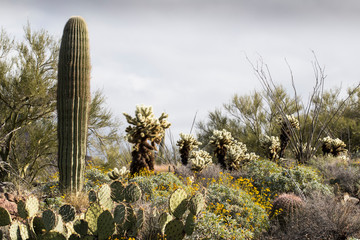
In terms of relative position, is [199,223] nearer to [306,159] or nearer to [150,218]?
[150,218]

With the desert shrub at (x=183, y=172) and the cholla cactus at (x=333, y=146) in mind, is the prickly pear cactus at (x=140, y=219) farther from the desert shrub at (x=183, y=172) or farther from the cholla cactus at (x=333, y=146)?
the cholla cactus at (x=333, y=146)

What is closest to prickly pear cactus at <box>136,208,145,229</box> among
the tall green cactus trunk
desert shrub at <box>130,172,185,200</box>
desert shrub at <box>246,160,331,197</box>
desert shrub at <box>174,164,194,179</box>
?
desert shrub at <box>130,172,185,200</box>

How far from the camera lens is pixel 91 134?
14758 millimetres

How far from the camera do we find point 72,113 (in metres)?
8.24

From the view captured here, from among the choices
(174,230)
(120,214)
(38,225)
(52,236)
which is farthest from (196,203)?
(38,225)

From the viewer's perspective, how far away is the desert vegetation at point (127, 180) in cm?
501

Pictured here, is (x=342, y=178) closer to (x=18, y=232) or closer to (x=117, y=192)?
(x=117, y=192)

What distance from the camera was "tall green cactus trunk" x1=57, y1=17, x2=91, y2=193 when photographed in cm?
824

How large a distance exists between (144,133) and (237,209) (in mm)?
3265

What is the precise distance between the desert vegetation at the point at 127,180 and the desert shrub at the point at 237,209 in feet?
0.07

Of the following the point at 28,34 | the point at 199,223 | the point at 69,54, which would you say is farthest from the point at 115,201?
the point at 28,34

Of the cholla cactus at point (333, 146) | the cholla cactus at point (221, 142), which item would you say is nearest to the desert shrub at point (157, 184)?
the cholla cactus at point (221, 142)

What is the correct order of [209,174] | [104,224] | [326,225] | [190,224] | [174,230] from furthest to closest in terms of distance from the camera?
[209,174] < [326,225] < [190,224] < [174,230] < [104,224]

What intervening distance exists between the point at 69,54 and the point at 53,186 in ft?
10.3
